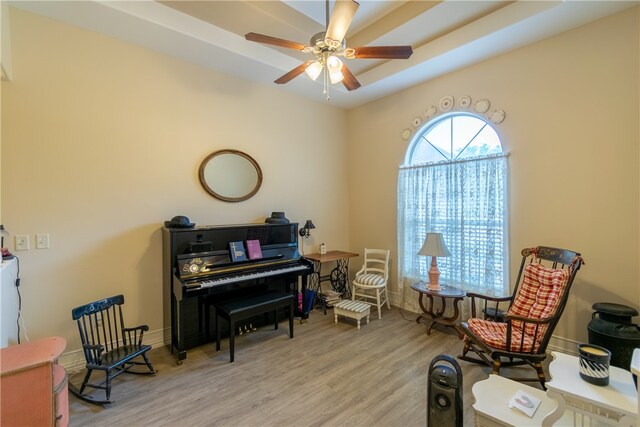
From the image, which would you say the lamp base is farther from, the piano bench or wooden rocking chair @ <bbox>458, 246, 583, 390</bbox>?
the piano bench

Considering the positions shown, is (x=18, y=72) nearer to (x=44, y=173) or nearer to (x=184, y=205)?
(x=44, y=173)

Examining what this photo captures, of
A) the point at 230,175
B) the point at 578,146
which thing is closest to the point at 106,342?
the point at 230,175

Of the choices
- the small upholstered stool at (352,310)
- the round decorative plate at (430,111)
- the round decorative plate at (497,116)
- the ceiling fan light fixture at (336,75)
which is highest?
the round decorative plate at (430,111)

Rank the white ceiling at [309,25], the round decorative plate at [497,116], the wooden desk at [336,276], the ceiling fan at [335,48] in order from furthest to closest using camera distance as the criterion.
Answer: the wooden desk at [336,276] → the round decorative plate at [497,116] → the white ceiling at [309,25] → the ceiling fan at [335,48]

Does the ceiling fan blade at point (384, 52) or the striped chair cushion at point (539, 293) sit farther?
the striped chair cushion at point (539, 293)

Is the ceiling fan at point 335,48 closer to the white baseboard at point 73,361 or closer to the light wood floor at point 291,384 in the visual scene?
the light wood floor at point 291,384

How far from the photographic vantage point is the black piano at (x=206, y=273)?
2805 millimetres

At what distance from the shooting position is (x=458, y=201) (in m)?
3.51

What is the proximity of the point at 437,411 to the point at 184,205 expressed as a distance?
9.76 feet

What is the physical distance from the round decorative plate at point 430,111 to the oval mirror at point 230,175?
2.34 metres

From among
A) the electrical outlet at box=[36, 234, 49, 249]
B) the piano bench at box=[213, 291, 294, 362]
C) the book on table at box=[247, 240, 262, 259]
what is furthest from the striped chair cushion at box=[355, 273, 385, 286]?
the electrical outlet at box=[36, 234, 49, 249]

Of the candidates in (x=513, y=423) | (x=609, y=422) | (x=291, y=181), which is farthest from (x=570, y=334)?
(x=291, y=181)

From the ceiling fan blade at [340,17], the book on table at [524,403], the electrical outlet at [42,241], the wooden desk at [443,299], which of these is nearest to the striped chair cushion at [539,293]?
the wooden desk at [443,299]

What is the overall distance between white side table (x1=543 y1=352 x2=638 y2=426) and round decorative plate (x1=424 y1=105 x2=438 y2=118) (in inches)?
120
